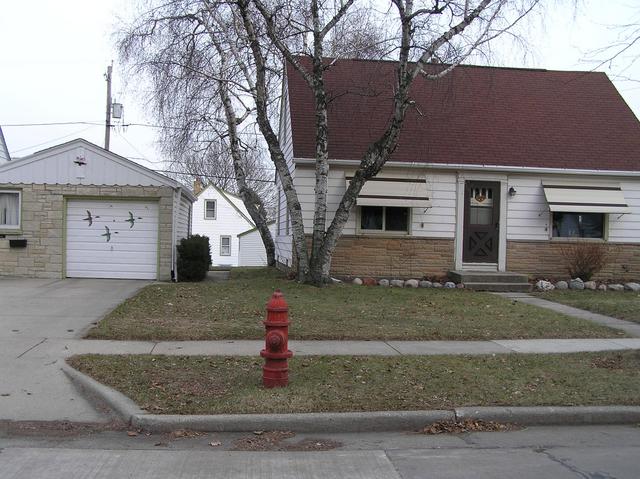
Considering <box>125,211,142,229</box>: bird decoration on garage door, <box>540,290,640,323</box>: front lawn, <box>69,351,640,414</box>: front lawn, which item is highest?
<box>125,211,142,229</box>: bird decoration on garage door

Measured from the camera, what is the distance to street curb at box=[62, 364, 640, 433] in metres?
5.23

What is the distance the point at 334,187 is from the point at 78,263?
278 inches

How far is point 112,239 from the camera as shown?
50.1 ft

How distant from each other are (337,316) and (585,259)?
9.08 metres

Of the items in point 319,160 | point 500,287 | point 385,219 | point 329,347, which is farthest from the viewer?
point 385,219

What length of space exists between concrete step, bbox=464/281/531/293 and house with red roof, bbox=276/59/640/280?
116cm

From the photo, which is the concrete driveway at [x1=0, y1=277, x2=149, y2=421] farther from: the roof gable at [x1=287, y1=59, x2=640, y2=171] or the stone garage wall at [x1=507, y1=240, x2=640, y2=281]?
the stone garage wall at [x1=507, y1=240, x2=640, y2=281]

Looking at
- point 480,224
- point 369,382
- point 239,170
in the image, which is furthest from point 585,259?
point 369,382

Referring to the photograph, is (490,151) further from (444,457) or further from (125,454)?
(125,454)

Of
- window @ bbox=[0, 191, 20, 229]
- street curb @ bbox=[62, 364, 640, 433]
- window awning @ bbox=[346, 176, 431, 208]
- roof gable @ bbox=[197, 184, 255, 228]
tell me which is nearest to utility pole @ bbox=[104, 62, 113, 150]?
roof gable @ bbox=[197, 184, 255, 228]

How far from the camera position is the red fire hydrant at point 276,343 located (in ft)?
19.4

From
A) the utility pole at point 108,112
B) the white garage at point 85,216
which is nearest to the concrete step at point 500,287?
the white garage at point 85,216

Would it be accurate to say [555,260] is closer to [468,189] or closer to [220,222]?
[468,189]

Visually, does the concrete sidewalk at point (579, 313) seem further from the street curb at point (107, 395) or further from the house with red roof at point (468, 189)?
the street curb at point (107, 395)
